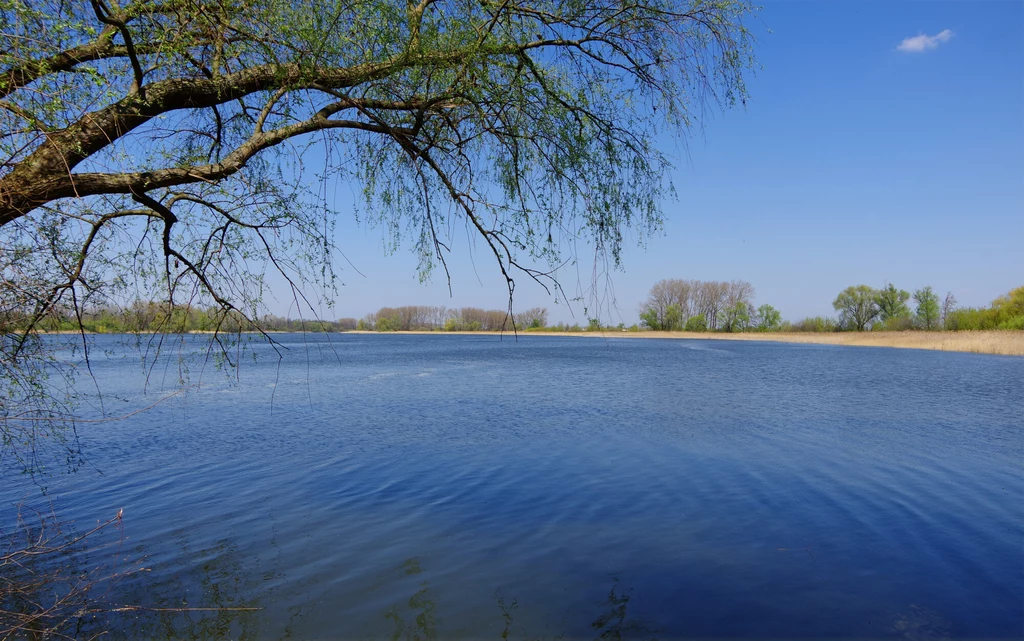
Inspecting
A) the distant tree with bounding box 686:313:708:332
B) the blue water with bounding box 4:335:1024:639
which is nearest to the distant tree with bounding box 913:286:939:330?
the distant tree with bounding box 686:313:708:332

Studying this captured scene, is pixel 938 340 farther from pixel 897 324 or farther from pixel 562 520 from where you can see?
pixel 562 520

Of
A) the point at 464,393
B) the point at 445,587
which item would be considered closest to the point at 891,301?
the point at 464,393

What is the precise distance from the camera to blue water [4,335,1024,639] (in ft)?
18.3

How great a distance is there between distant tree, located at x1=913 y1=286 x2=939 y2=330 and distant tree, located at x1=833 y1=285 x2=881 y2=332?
5.35 metres

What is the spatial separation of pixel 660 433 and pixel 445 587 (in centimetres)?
865

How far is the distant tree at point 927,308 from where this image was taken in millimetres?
72812

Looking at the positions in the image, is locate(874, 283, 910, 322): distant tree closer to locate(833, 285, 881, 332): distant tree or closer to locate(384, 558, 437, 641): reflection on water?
locate(833, 285, 881, 332): distant tree

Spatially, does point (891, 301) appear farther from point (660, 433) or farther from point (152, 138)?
point (152, 138)

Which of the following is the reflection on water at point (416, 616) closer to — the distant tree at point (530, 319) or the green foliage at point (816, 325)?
the distant tree at point (530, 319)

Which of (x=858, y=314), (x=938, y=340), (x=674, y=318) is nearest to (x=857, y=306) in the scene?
(x=858, y=314)

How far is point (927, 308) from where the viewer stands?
7469 cm

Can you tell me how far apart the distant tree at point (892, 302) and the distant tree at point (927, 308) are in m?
1.82

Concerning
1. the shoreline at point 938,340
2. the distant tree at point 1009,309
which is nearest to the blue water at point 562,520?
the shoreline at point 938,340

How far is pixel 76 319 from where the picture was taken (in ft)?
14.4
